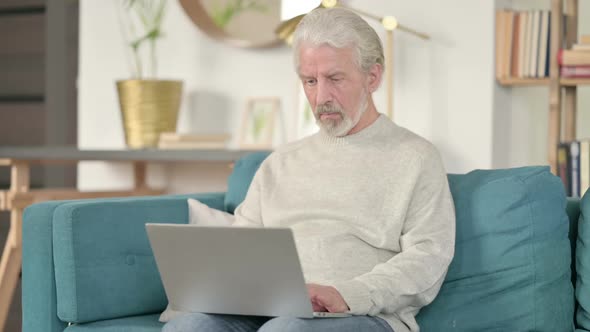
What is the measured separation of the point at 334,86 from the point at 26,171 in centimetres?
235

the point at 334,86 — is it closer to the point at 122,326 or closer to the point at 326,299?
the point at 326,299

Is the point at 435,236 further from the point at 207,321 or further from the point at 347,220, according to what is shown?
the point at 207,321

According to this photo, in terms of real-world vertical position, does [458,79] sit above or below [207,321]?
above

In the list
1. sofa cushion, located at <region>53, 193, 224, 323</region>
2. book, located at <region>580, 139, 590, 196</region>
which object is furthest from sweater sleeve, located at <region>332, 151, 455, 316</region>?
book, located at <region>580, 139, 590, 196</region>

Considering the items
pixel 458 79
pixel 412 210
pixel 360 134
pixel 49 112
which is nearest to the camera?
pixel 412 210

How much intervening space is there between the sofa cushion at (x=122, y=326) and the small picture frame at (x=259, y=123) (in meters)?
1.73

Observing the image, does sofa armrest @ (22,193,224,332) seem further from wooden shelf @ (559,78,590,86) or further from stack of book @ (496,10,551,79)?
wooden shelf @ (559,78,590,86)

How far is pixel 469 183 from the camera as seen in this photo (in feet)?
7.87

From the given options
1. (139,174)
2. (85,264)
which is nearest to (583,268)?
(85,264)

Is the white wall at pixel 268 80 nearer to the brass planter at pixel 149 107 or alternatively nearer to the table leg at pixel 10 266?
the brass planter at pixel 149 107

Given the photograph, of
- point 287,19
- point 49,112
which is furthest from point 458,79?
point 49,112

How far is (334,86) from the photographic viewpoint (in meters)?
2.30

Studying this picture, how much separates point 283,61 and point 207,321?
2.28 m

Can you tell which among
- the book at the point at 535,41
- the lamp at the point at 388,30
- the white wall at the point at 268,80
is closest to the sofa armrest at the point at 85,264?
the lamp at the point at 388,30
